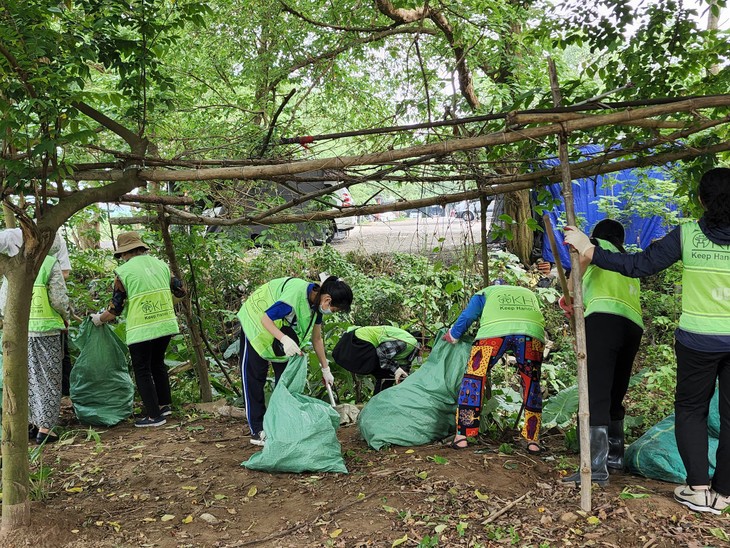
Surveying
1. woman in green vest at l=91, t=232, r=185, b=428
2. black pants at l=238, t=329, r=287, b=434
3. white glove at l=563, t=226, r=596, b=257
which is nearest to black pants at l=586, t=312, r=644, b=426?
white glove at l=563, t=226, r=596, b=257

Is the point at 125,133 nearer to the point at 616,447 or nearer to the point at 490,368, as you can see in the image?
the point at 490,368

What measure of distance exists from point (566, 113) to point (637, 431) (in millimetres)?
2960

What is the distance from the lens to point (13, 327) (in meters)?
3.14

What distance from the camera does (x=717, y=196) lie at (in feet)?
10.1

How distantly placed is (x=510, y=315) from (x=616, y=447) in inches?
39.9

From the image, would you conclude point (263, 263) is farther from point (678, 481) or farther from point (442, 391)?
point (678, 481)

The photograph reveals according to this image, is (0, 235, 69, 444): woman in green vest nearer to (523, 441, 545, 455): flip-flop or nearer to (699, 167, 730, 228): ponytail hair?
(523, 441, 545, 455): flip-flop

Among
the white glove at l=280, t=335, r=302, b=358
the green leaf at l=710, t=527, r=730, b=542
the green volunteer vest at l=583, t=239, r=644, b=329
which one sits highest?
the green volunteer vest at l=583, t=239, r=644, b=329

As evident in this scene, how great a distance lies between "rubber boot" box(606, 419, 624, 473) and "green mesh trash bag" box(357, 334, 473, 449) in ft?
3.38

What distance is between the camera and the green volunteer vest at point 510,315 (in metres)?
4.17

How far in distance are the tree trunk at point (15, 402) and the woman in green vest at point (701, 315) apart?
267 cm

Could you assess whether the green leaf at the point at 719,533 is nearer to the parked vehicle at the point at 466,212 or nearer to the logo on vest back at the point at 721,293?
the logo on vest back at the point at 721,293

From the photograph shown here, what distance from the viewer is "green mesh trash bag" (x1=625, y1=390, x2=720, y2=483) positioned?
3680 millimetres

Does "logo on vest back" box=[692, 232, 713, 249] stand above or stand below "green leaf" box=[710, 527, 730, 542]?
above
